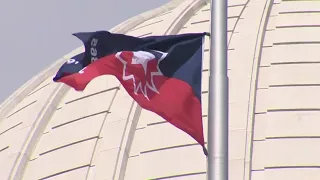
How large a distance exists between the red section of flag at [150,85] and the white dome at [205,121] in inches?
370

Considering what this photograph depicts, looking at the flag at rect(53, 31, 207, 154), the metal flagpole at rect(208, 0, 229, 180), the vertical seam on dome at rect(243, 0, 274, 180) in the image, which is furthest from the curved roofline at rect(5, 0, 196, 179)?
the metal flagpole at rect(208, 0, 229, 180)

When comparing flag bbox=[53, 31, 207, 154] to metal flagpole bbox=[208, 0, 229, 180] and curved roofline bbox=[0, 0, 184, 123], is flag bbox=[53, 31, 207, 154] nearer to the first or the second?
metal flagpole bbox=[208, 0, 229, 180]

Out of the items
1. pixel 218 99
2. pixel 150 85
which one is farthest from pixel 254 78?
pixel 218 99

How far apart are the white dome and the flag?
364 inches

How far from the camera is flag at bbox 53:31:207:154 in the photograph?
2022 cm

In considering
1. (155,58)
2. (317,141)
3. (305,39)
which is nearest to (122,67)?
(155,58)

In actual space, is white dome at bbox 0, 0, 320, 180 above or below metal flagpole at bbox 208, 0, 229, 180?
below

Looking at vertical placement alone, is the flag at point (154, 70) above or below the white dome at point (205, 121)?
above

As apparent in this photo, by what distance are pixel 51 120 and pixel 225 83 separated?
1516cm

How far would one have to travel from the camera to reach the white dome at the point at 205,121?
30.5 meters

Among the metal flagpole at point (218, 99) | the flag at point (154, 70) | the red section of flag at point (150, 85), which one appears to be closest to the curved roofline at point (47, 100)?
the flag at point (154, 70)

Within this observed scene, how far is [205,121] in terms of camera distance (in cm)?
3072

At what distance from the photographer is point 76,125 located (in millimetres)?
33250

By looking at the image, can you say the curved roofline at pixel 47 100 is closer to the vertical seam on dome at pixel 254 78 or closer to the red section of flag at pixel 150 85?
the vertical seam on dome at pixel 254 78
